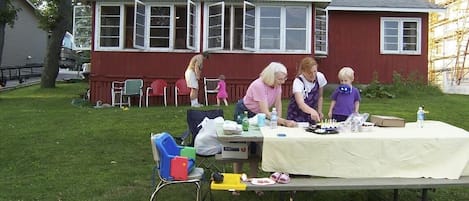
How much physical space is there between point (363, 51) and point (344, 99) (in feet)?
40.9

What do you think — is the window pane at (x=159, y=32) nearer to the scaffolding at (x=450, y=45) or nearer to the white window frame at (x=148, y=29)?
the white window frame at (x=148, y=29)

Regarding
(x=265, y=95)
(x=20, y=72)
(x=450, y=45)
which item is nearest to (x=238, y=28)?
(x=265, y=95)

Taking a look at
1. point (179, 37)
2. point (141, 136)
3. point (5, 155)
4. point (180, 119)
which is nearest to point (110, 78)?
point (179, 37)

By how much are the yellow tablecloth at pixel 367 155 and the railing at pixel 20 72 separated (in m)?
24.0

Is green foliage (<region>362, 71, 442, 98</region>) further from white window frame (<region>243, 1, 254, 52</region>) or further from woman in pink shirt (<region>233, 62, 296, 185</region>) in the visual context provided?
woman in pink shirt (<region>233, 62, 296, 185</region>)

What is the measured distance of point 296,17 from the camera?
50.8 ft

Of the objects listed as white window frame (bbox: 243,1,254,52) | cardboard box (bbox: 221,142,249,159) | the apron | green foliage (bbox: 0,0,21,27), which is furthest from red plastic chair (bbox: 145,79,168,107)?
cardboard box (bbox: 221,142,249,159)

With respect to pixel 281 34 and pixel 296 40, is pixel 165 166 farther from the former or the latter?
pixel 296 40

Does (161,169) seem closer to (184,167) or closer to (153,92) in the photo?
(184,167)

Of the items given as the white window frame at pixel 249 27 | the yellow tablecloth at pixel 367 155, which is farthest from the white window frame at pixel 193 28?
the yellow tablecloth at pixel 367 155

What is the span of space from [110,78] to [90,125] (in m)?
5.26

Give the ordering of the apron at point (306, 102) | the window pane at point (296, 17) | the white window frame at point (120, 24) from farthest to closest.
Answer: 1. the window pane at point (296, 17)
2. the white window frame at point (120, 24)
3. the apron at point (306, 102)

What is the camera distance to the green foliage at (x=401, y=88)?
52.4ft

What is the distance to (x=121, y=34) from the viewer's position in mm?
15297
